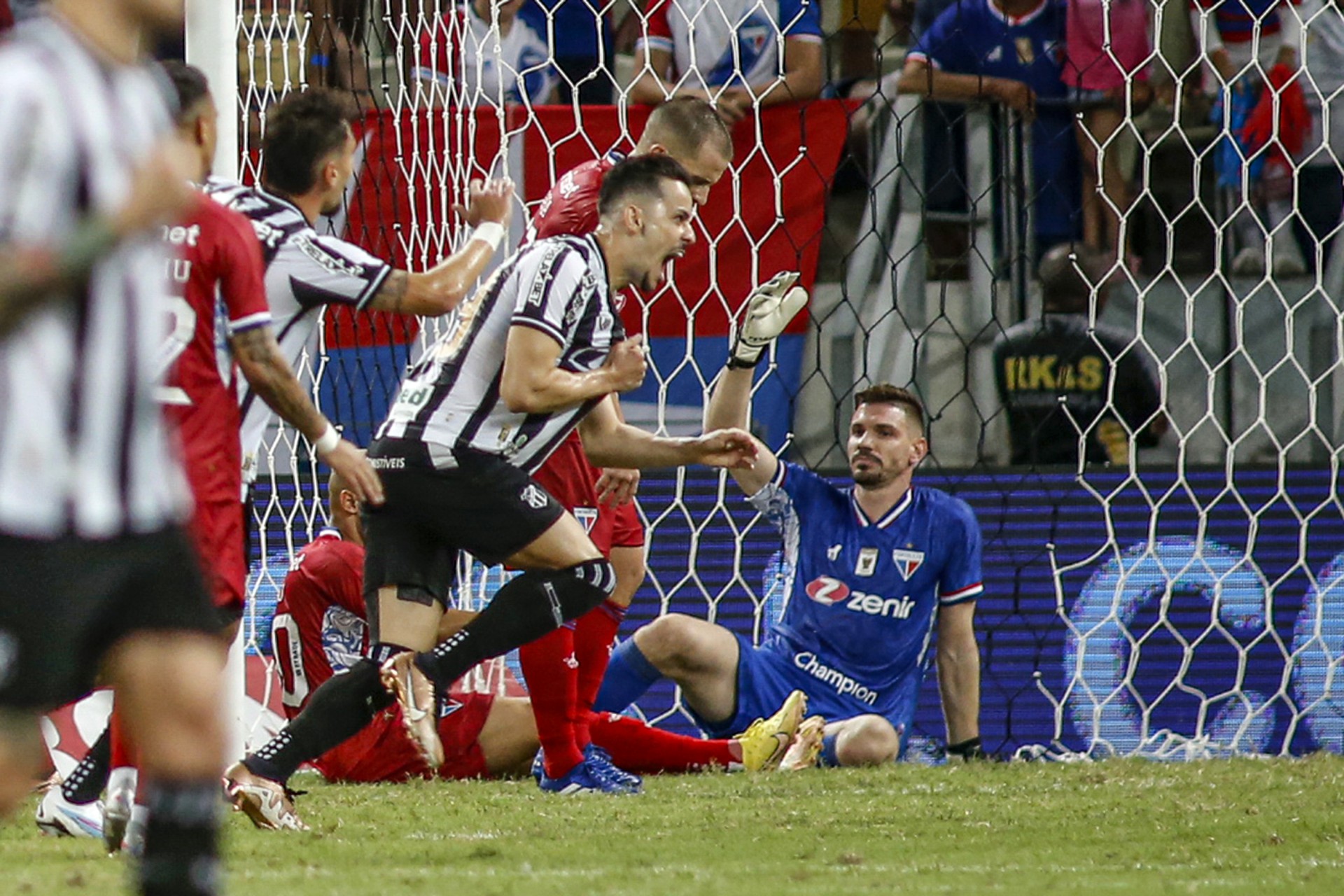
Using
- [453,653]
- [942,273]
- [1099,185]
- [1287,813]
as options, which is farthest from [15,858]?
[1099,185]

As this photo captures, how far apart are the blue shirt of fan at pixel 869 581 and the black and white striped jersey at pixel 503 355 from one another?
1.40m

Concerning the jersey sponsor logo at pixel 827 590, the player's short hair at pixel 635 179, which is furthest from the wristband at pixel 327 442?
the jersey sponsor logo at pixel 827 590

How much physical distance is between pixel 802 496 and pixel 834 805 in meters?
1.49

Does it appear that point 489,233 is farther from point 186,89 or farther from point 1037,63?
point 1037,63

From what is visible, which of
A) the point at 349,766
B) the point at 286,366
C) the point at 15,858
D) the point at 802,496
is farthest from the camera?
the point at 802,496

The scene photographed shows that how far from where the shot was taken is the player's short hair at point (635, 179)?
4750 mm

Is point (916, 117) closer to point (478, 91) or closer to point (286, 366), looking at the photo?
point (478, 91)

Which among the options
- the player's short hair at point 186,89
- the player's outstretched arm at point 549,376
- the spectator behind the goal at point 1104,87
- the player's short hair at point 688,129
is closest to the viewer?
the player's short hair at point 186,89

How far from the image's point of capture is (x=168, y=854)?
7.62ft

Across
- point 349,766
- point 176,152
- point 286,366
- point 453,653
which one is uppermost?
point 176,152

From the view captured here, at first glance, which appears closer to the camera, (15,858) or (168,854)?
(168,854)

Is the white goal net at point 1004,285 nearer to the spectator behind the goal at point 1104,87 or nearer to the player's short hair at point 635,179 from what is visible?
the spectator behind the goal at point 1104,87

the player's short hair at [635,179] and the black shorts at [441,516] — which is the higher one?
the player's short hair at [635,179]

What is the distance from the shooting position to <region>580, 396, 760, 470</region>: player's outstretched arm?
183 inches
